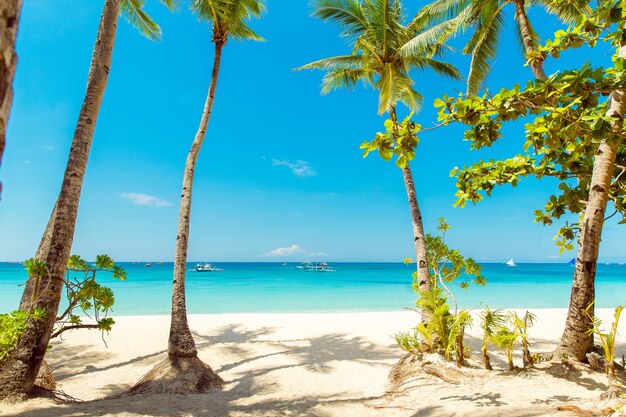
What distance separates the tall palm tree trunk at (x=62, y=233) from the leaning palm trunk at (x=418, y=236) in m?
6.35

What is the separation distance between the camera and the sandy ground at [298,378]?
434cm

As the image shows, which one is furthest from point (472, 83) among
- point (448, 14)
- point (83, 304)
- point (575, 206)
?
point (83, 304)

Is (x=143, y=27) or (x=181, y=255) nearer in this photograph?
(x=181, y=255)

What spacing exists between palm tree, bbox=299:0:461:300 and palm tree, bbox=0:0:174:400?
6289 millimetres

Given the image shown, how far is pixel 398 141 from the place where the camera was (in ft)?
11.6

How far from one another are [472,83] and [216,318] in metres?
12.5

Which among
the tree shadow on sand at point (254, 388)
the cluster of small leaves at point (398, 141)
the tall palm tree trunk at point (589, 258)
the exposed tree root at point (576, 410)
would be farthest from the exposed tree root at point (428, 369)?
the cluster of small leaves at point (398, 141)

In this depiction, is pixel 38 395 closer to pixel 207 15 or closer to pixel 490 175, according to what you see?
pixel 490 175

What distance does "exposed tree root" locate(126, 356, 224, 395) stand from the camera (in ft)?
19.0

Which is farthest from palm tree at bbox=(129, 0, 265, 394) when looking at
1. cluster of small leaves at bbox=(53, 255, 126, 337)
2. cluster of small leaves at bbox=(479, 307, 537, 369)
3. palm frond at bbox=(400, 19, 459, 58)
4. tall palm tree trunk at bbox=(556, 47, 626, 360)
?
tall palm tree trunk at bbox=(556, 47, 626, 360)

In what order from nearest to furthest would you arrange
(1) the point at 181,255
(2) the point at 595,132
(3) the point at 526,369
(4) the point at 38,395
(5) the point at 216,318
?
(2) the point at 595,132 < (4) the point at 38,395 < (3) the point at 526,369 < (1) the point at 181,255 < (5) the point at 216,318

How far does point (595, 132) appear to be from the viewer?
2826mm

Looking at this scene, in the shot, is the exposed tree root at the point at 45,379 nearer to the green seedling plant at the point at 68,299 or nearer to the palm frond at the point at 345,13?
the green seedling plant at the point at 68,299

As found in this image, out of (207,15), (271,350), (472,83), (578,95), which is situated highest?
(207,15)
